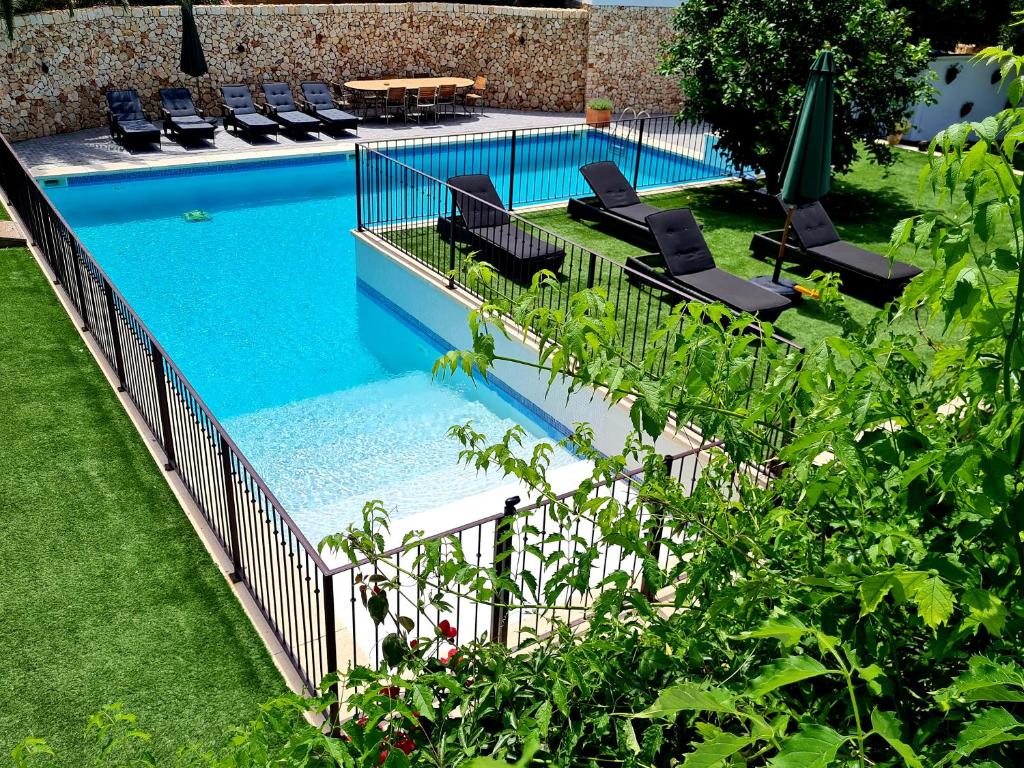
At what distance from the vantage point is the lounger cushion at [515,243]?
10852 millimetres

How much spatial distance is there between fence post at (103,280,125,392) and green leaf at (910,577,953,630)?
22.8ft

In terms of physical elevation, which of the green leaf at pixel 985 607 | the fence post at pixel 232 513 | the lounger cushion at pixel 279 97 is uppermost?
the green leaf at pixel 985 607

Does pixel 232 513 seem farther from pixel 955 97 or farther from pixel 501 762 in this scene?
pixel 955 97

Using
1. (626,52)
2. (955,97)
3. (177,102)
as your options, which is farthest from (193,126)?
(955,97)

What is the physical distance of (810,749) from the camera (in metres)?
1.51

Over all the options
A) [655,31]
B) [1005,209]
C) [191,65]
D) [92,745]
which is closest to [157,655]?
[92,745]

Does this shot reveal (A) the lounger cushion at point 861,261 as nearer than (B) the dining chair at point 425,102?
Yes

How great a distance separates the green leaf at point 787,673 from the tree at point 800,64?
1255 centimetres

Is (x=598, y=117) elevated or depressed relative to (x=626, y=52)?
depressed

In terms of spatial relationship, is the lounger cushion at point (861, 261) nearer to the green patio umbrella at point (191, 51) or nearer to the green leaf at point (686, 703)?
the green leaf at point (686, 703)

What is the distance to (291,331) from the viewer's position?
1130 centimetres

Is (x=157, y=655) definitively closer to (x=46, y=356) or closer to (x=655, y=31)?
(x=46, y=356)

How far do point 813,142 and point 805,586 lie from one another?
8400mm

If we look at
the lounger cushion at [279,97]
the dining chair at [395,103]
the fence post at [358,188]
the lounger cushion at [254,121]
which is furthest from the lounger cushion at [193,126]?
the fence post at [358,188]
